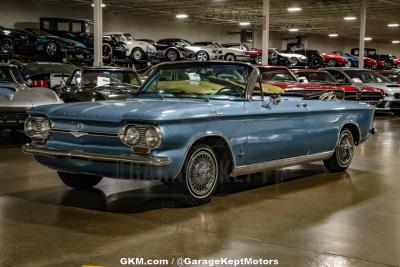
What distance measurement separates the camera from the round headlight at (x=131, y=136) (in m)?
5.07

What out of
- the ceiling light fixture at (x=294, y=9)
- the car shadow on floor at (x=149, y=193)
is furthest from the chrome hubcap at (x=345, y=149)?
the ceiling light fixture at (x=294, y=9)

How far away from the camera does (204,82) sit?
6340 mm

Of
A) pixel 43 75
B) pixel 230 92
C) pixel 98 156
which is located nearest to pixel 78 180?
pixel 98 156

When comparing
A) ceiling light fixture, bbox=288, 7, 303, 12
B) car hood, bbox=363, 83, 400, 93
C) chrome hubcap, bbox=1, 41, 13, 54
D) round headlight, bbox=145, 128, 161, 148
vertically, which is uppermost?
ceiling light fixture, bbox=288, 7, 303, 12

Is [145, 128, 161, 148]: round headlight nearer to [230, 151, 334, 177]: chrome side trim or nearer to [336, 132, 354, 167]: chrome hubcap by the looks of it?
[230, 151, 334, 177]: chrome side trim

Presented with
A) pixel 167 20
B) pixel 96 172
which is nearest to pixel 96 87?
pixel 96 172

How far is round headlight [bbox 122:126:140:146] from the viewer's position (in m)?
5.07

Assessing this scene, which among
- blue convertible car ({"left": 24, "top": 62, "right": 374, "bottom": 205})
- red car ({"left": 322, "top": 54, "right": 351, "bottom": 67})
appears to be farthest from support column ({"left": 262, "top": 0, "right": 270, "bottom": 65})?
blue convertible car ({"left": 24, "top": 62, "right": 374, "bottom": 205})

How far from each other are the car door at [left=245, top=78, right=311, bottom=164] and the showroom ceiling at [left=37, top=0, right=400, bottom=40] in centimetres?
2200

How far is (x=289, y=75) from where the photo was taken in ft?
48.4

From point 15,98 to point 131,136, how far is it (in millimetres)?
5935

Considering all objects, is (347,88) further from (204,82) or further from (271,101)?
(204,82)

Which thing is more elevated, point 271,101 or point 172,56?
point 172,56

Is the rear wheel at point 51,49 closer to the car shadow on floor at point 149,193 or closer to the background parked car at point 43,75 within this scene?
the background parked car at point 43,75
